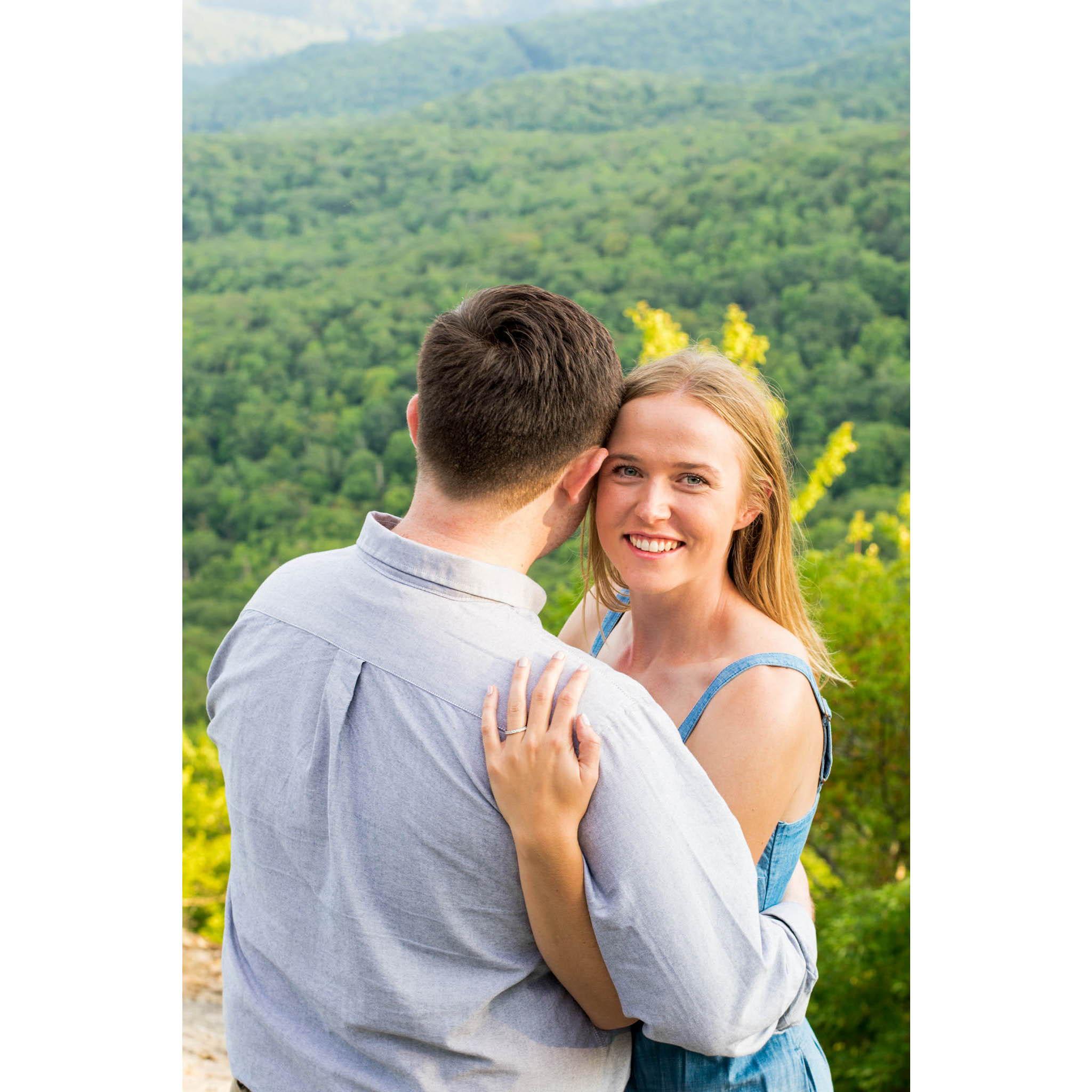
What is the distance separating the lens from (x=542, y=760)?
1.10m

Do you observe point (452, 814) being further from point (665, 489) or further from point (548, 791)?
point (665, 489)

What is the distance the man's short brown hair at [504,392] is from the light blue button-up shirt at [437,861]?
0.11 metres

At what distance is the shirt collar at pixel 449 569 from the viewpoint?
1230 mm

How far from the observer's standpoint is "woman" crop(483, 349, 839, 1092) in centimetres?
151

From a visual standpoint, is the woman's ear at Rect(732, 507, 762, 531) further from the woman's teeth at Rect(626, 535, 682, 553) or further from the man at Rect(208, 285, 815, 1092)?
the man at Rect(208, 285, 815, 1092)

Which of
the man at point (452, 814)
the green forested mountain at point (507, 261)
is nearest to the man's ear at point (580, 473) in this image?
the man at point (452, 814)

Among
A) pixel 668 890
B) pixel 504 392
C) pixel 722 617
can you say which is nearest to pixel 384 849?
pixel 668 890

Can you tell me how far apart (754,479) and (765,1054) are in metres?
0.88

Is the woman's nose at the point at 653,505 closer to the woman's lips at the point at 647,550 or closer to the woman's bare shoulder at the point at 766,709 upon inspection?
the woman's lips at the point at 647,550

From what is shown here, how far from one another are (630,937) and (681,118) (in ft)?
74.9
